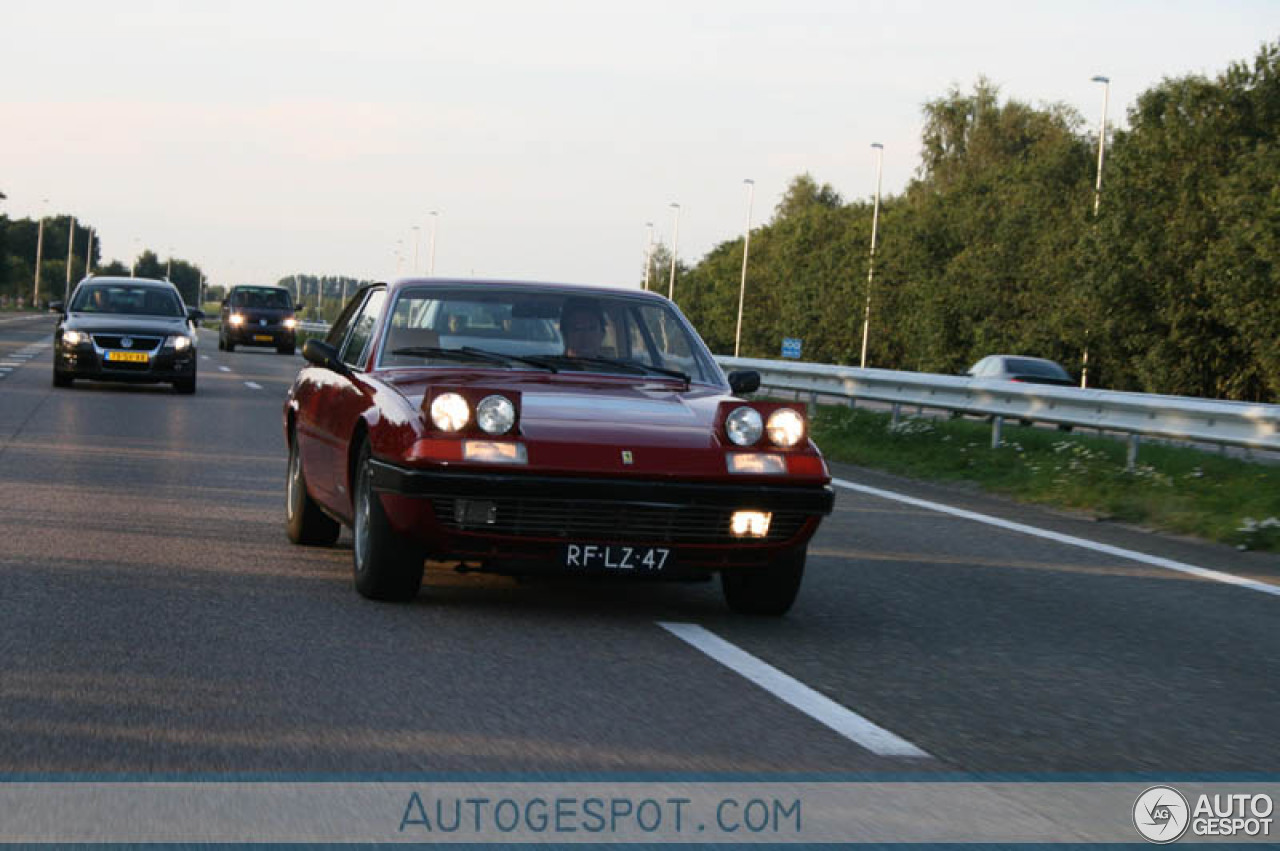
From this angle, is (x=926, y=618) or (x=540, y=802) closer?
(x=540, y=802)

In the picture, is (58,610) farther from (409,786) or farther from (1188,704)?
(1188,704)

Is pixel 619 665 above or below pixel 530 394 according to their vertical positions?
below

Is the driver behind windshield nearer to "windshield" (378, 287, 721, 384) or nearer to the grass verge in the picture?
"windshield" (378, 287, 721, 384)

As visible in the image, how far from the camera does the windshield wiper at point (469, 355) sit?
25.5 ft

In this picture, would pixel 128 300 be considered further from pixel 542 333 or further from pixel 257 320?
pixel 257 320

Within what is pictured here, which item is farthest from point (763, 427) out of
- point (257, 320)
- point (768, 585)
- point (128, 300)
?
point (257, 320)

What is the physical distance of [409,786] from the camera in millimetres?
4336

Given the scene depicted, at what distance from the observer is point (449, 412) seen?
675cm

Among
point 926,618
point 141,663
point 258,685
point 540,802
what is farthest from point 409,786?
point 926,618

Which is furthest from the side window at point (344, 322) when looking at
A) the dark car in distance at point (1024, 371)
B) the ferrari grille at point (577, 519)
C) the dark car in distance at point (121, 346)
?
the dark car in distance at point (1024, 371)

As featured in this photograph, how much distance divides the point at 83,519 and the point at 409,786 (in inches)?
231

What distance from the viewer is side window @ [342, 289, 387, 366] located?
8.30 m

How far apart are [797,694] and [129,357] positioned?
18.8 meters

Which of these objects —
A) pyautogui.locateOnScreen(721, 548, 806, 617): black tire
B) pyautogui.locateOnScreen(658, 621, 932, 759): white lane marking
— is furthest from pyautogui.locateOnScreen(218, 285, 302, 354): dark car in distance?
pyautogui.locateOnScreen(658, 621, 932, 759): white lane marking
